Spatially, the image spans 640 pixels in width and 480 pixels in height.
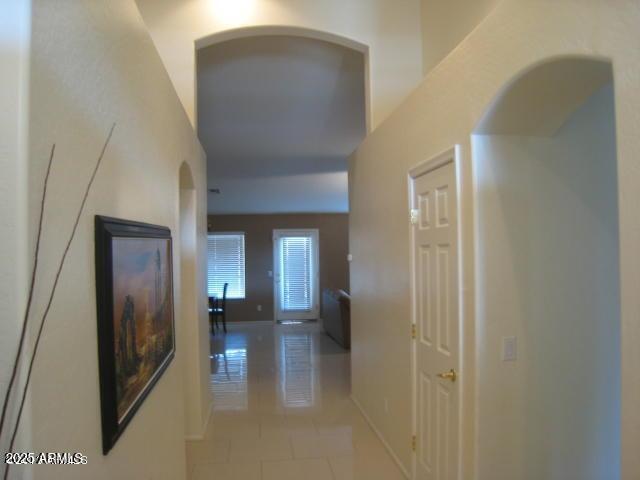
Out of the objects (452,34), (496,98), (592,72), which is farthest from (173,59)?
(592,72)

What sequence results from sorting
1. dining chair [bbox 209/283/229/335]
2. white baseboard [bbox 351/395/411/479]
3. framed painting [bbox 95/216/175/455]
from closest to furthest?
framed painting [bbox 95/216/175/455] → white baseboard [bbox 351/395/411/479] → dining chair [bbox 209/283/229/335]

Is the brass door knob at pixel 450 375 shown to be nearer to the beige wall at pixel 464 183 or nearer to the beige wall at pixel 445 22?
the beige wall at pixel 464 183

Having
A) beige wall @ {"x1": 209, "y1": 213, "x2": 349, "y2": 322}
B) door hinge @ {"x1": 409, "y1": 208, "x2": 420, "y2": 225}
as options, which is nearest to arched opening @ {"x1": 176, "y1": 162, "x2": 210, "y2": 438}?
door hinge @ {"x1": 409, "y1": 208, "x2": 420, "y2": 225}

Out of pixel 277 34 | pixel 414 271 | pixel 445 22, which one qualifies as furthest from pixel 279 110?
pixel 414 271

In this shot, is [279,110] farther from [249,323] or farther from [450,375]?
[249,323]

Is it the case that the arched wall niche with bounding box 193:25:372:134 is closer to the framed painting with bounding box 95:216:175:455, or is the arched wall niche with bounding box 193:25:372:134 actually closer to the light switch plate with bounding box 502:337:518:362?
the framed painting with bounding box 95:216:175:455

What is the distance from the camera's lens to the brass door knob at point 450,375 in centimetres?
208

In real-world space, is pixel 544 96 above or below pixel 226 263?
above

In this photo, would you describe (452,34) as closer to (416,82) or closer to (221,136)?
(416,82)

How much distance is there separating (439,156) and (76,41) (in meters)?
1.69

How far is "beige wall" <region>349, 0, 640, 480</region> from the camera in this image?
1.07 m

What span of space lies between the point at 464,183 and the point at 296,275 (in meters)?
8.62

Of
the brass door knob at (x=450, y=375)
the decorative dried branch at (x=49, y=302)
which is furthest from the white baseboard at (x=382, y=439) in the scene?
the decorative dried branch at (x=49, y=302)

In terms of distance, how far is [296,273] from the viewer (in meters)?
10.4
